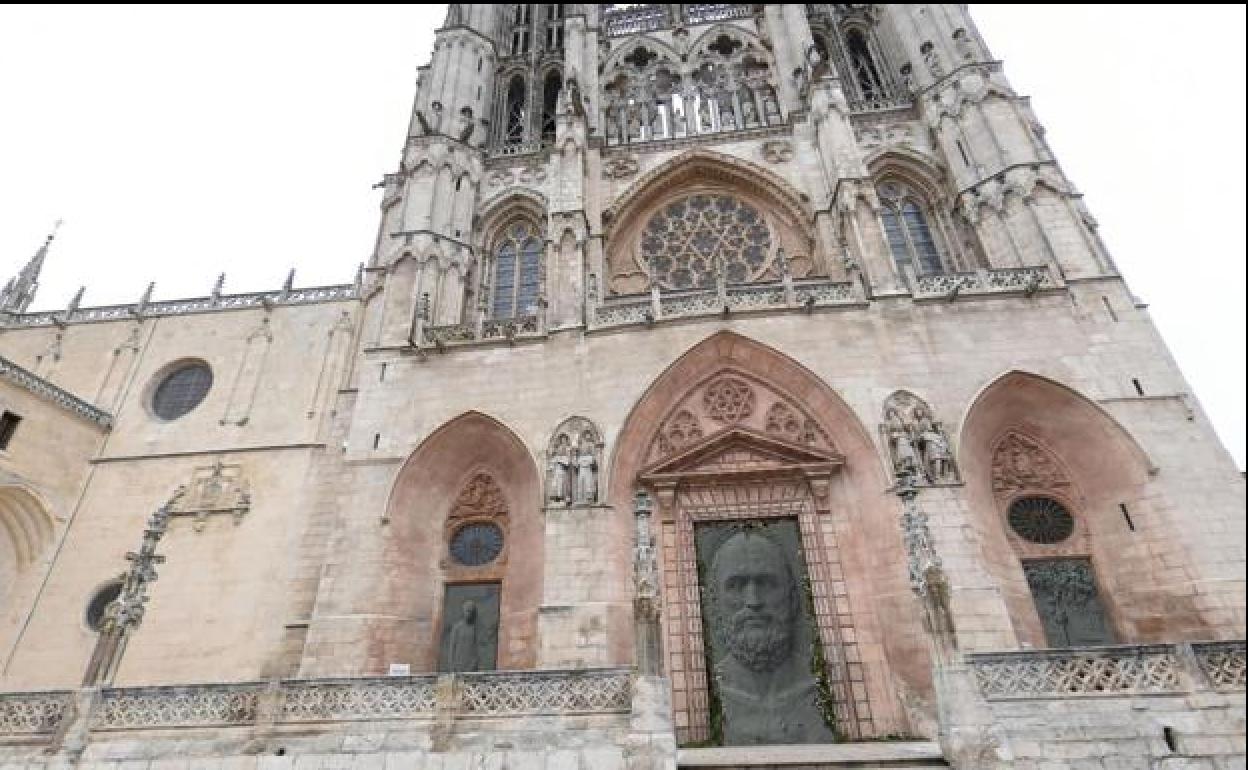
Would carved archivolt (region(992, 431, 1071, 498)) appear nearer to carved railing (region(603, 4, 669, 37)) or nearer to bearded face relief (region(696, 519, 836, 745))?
bearded face relief (region(696, 519, 836, 745))

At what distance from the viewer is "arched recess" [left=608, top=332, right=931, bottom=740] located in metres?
9.61

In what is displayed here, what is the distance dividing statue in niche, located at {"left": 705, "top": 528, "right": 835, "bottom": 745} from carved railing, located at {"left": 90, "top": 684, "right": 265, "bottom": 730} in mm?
6559

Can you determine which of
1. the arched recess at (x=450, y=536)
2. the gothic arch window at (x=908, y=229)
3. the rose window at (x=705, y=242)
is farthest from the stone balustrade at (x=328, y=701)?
the gothic arch window at (x=908, y=229)

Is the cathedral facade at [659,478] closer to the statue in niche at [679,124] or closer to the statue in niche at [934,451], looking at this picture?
the statue in niche at [934,451]

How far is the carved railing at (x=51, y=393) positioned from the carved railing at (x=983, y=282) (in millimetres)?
19056

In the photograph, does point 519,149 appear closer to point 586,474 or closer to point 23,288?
point 586,474

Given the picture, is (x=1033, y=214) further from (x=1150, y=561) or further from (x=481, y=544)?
(x=481, y=544)

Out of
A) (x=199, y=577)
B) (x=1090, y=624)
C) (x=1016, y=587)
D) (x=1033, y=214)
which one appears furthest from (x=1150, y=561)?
(x=199, y=577)

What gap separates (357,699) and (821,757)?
5636 mm

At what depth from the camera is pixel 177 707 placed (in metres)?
7.69

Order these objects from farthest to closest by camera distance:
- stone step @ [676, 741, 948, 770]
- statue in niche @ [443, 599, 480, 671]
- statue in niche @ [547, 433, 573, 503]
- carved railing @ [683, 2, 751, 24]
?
carved railing @ [683, 2, 751, 24] → statue in niche @ [547, 433, 573, 503] → statue in niche @ [443, 599, 480, 671] → stone step @ [676, 741, 948, 770]

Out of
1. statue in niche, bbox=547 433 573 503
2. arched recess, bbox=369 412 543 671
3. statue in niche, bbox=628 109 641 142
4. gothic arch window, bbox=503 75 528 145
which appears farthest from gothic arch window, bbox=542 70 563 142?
statue in niche, bbox=547 433 573 503

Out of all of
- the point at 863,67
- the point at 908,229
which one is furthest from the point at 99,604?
the point at 863,67

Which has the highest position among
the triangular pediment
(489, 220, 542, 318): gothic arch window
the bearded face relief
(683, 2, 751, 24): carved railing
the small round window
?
(683, 2, 751, 24): carved railing
